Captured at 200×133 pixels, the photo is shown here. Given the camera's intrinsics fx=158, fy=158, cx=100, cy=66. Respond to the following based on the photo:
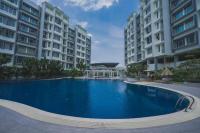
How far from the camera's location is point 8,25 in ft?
121

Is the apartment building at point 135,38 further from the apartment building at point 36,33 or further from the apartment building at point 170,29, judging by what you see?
the apartment building at point 36,33

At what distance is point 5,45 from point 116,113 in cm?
3583

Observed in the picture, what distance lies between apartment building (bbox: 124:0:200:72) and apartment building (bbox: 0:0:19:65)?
34191mm

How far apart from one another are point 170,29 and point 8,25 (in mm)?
37640

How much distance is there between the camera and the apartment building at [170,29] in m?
30.0

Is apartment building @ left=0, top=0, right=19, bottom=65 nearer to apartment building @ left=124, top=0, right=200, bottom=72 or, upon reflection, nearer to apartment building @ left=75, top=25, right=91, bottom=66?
apartment building @ left=75, top=25, right=91, bottom=66

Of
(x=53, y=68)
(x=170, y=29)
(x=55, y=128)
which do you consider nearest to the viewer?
(x=55, y=128)

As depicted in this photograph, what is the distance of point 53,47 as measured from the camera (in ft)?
172

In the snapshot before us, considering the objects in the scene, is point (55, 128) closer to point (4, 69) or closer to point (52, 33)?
point (4, 69)

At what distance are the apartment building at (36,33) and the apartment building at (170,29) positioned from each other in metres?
29.6

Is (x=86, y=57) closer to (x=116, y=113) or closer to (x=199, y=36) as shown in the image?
(x=199, y=36)

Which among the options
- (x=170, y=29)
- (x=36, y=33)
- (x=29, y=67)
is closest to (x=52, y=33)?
(x=36, y=33)

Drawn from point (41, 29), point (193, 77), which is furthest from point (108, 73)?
point (193, 77)

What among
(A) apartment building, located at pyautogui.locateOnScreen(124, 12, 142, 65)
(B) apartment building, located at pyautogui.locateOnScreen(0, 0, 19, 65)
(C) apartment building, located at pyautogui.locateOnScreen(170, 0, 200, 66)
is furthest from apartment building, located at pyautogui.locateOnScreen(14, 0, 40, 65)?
(C) apartment building, located at pyautogui.locateOnScreen(170, 0, 200, 66)
